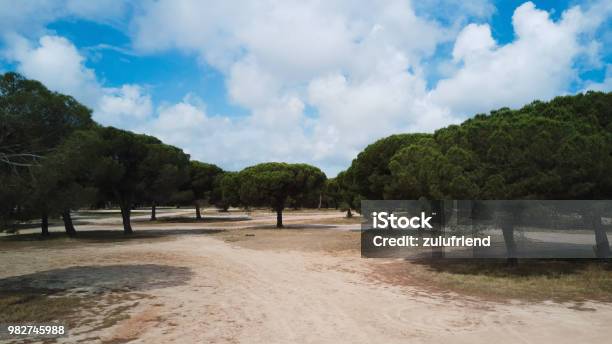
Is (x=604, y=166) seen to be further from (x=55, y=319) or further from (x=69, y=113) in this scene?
(x=69, y=113)

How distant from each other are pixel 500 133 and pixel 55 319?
42.0ft

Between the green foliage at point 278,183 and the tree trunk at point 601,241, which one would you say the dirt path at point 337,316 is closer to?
the tree trunk at point 601,241

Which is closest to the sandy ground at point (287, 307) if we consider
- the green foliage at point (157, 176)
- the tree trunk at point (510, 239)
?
the tree trunk at point (510, 239)

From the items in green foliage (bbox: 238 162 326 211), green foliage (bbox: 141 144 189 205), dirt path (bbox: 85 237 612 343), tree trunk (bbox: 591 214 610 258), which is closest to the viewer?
dirt path (bbox: 85 237 612 343)

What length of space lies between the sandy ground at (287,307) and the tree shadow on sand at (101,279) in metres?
0.03

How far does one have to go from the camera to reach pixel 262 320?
778 centimetres

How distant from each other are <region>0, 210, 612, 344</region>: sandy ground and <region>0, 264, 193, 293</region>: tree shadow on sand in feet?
0.10

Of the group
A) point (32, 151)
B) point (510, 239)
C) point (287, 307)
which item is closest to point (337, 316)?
point (287, 307)

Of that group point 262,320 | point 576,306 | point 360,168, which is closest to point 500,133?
point 576,306

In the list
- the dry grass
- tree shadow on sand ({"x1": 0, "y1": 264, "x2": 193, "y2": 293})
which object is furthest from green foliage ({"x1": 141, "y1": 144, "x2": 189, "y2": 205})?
the dry grass

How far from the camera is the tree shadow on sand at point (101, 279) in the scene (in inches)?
425

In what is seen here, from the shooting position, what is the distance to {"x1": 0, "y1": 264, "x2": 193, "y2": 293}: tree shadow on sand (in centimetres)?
1080

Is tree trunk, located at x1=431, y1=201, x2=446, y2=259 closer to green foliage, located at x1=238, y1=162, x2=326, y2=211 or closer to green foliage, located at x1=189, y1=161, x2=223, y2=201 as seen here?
green foliage, located at x1=238, y1=162, x2=326, y2=211

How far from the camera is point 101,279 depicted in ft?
39.2
